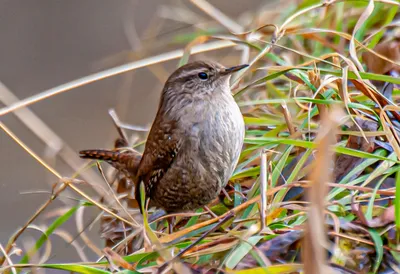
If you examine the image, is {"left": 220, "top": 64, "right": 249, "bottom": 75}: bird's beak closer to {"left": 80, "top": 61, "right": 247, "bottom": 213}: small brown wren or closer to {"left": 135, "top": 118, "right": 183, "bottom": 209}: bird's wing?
{"left": 80, "top": 61, "right": 247, "bottom": 213}: small brown wren

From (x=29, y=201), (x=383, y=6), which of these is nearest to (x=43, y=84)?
(x=29, y=201)

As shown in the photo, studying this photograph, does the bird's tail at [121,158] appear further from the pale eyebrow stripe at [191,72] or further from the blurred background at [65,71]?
the blurred background at [65,71]

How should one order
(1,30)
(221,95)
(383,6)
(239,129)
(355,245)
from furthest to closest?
(1,30) < (383,6) < (221,95) < (239,129) < (355,245)

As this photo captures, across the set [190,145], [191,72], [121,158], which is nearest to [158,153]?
[190,145]

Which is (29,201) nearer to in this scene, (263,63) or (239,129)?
(263,63)

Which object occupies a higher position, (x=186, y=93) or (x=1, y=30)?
(x=1, y=30)

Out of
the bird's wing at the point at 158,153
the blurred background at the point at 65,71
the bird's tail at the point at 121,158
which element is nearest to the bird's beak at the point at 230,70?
the bird's wing at the point at 158,153

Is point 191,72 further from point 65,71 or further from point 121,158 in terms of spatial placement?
point 65,71
